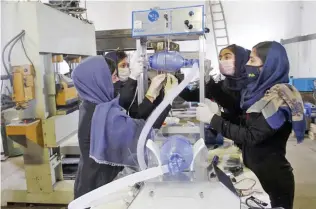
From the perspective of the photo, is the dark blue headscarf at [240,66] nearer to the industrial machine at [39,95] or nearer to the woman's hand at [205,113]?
the woman's hand at [205,113]

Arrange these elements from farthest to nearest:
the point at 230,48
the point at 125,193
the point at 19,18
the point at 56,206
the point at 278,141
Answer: the point at 56,206 → the point at 19,18 → the point at 230,48 → the point at 278,141 → the point at 125,193

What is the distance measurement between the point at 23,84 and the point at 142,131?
1.44 metres

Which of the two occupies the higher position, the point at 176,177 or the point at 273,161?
the point at 176,177

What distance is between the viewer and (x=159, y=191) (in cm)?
80

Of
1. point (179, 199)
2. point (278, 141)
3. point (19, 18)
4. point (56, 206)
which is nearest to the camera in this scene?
point (179, 199)

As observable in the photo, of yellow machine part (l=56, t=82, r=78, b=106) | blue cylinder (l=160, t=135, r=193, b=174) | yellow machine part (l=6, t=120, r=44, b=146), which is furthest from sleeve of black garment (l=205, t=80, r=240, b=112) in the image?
yellow machine part (l=6, t=120, r=44, b=146)

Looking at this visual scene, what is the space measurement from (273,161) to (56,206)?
1.88m

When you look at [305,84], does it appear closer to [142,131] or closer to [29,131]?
[29,131]

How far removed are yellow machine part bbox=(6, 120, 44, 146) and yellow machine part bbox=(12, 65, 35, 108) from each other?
0.15 metres

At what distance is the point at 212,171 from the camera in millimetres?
879

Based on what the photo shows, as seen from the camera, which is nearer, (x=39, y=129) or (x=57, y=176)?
(x=39, y=129)

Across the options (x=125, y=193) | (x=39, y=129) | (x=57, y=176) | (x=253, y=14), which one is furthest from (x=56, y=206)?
(x=253, y=14)

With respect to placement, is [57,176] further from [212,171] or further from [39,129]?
[212,171]

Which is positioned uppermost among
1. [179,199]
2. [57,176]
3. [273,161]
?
[179,199]
